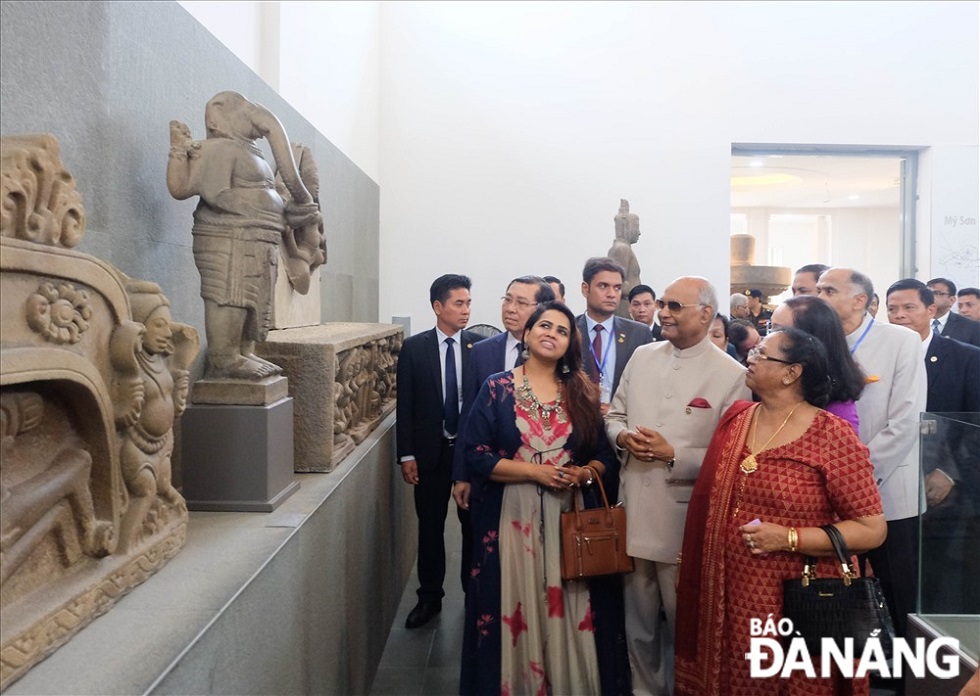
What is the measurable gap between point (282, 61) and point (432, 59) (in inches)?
196

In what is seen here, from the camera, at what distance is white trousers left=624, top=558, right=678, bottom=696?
345 centimetres

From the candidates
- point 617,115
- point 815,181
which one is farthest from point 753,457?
point 815,181

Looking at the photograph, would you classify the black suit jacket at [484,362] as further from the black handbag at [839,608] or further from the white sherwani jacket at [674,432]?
the black handbag at [839,608]

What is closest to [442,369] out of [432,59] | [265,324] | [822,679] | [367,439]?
[367,439]

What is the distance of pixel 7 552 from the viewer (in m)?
1.65

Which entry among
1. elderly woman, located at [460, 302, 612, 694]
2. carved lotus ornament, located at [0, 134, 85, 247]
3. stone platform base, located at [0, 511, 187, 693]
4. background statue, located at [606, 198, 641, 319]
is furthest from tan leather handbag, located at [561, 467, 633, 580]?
background statue, located at [606, 198, 641, 319]

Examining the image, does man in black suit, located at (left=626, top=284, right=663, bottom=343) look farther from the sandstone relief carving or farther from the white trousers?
the sandstone relief carving

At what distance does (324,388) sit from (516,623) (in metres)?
1.28

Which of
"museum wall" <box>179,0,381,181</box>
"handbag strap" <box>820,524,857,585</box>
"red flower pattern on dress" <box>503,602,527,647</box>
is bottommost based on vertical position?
"red flower pattern on dress" <box>503,602,527,647</box>

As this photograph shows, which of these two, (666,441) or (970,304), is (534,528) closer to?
(666,441)

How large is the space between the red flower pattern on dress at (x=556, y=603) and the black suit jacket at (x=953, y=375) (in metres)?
2.57

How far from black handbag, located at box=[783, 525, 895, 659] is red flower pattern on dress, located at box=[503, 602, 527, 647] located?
3.35 ft

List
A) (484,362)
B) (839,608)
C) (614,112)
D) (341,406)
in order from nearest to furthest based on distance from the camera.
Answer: (839,608) → (341,406) → (484,362) → (614,112)

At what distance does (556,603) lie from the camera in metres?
3.16
